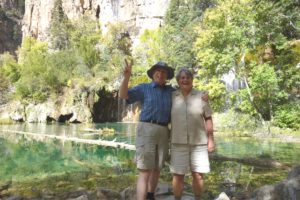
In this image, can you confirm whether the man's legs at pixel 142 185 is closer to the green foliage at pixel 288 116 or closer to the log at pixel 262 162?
the log at pixel 262 162

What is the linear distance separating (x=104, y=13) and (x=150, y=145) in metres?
60.3

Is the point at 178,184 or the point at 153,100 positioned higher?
the point at 153,100

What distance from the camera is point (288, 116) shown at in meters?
19.5

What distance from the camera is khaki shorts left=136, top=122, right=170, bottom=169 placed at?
4691mm

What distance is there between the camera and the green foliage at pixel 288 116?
1925 centimetres

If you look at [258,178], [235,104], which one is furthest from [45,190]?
[235,104]

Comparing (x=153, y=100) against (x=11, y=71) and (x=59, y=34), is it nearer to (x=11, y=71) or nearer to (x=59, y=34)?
(x=11, y=71)

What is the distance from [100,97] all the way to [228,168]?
30218 mm

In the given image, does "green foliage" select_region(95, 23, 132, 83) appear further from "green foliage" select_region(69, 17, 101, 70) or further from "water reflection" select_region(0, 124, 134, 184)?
"water reflection" select_region(0, 124, 134, 184)

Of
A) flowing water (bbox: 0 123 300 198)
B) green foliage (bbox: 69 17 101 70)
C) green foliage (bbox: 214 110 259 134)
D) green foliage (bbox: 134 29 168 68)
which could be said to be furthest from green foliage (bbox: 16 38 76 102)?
flowing water (bbox: 0 123 300 198)

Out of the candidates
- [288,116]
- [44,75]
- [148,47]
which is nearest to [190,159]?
[288,116]

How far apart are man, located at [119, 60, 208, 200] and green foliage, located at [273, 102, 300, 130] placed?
15.8 metres

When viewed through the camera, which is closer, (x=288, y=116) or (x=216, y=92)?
(x=288, y=116)

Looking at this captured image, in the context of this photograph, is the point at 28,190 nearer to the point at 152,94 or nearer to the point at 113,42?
the point at 152,94
